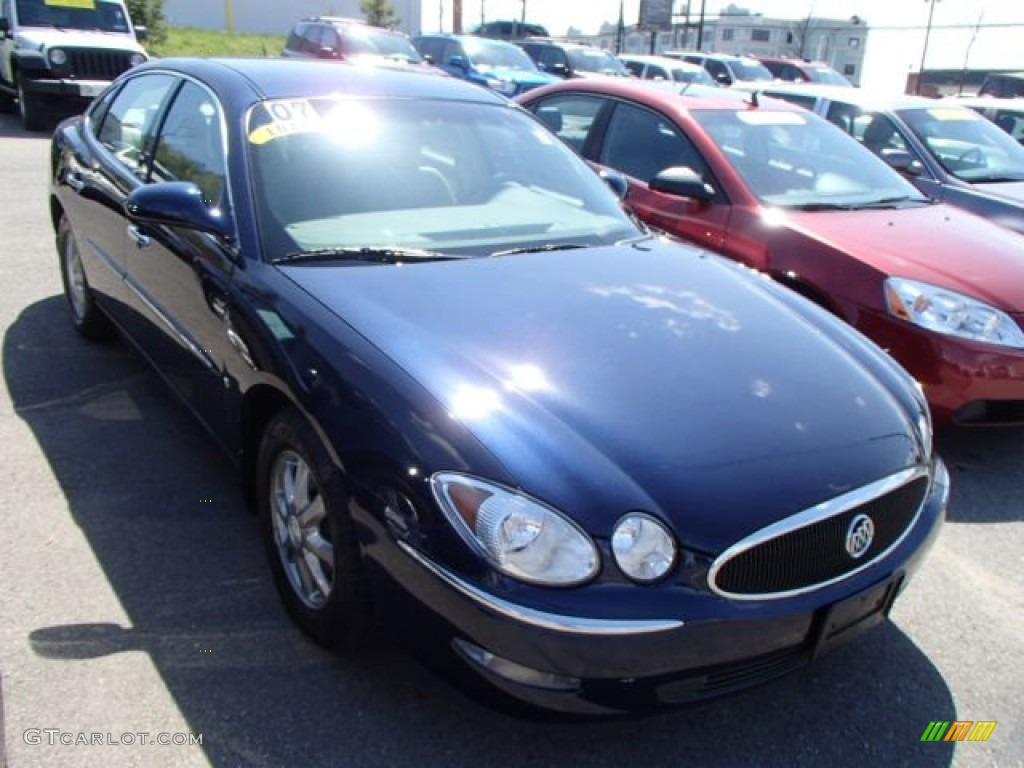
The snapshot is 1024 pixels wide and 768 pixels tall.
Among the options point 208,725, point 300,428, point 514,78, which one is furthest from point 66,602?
point 514,78

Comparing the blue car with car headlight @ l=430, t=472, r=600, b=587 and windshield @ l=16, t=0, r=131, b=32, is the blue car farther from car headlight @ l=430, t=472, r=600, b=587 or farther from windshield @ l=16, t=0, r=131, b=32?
car headlight @ l=430, t=472, r=600, b=587

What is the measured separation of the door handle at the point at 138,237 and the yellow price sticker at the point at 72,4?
11.5 m

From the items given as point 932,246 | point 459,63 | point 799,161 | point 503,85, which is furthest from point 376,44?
point 932,246

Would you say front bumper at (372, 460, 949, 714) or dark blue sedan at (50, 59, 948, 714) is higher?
dark blue sedan at (50, 59, 948, 714)

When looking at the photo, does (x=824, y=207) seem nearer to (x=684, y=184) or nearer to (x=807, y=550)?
(x=684, y=184)

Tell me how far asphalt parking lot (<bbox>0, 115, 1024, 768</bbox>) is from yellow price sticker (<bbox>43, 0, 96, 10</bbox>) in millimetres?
11740

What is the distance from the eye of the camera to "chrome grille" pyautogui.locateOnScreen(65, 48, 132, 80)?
40.0 feet

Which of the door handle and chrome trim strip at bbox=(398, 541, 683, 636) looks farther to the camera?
the door handle

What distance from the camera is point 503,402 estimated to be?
219 cm

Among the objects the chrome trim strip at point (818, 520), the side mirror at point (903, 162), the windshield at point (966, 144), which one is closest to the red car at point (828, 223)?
the side mirror at point (903, 162)

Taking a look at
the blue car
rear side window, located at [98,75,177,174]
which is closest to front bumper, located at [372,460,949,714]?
rear side window, located at [98,75,177,174]

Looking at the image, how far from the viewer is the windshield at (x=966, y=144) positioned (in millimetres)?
6879

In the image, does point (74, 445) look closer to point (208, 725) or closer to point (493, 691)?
point (208, 725)

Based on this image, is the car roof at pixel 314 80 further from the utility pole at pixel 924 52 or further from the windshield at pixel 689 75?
the utility pole at pixel 924 52
